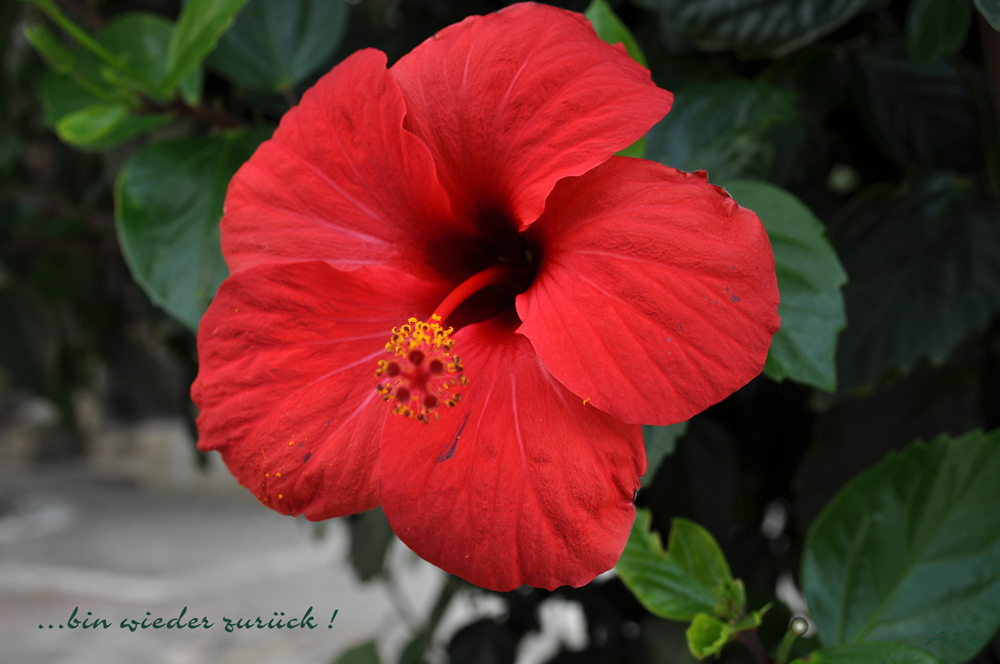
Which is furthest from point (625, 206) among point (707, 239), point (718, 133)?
point (718, 133)

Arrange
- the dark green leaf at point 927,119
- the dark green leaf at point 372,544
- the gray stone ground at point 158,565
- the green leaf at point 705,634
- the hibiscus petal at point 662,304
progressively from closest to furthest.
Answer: the hibiscus petal at point 662,304, the green leaf at point 705,634, the dark green leaf at point 927,119, the dark green leaf at point 372,544, the gray stone ground at point 158,565

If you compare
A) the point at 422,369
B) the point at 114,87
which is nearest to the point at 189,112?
the point at 114,87

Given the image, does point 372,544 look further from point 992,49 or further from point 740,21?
point 992,49

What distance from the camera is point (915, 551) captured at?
20.2 inches

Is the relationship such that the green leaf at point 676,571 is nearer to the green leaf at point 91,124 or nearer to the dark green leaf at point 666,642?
the dark green leaf at point 666,642

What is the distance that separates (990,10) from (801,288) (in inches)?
7.6

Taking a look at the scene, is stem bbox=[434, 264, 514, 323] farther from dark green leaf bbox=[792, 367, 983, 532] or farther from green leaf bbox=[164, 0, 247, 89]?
dark green leaf bbox=[792, 367, 983, 532]

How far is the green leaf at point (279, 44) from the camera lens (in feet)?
2.31

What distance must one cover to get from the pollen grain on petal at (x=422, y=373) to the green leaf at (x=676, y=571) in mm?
189

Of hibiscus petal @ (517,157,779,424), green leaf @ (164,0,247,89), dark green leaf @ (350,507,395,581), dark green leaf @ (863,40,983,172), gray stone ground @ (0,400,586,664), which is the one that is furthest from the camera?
gray stone ground @ (0,400,586,664)

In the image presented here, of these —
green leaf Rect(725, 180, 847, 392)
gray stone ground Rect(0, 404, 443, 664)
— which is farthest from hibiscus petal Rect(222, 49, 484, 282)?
gray stone ground Rect(0, 404, 443, 664)

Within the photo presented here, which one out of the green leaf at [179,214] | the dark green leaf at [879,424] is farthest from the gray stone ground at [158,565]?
the green leaf at [179,214]

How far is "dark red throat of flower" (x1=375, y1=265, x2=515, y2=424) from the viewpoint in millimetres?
354

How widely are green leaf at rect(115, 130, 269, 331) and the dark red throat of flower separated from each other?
280 mm
